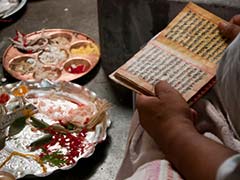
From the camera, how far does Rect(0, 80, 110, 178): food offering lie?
85cm

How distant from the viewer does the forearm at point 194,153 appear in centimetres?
52

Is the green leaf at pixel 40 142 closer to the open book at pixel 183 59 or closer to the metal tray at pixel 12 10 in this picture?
the open book at pixel 183 59

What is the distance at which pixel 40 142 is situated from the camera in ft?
2.92

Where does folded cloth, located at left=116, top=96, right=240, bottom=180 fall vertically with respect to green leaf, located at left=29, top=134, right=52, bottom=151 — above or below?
above

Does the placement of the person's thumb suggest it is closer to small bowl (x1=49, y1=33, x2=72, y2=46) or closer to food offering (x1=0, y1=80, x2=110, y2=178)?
food offering (x1=0, y1=80, x2=110, y2=178)

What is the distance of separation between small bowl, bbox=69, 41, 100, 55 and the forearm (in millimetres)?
557

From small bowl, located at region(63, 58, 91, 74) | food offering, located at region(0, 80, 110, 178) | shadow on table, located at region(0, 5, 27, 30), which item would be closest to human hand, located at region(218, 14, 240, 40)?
food offering, located at region(0, 80, 110, 178)

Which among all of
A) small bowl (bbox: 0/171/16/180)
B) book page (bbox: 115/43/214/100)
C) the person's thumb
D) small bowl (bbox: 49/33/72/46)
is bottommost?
small bowl (bbox: 0/171/16/180)

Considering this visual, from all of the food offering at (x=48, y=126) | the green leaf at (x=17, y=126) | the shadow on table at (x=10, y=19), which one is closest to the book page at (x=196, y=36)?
the food offering at (x=48, y=126)

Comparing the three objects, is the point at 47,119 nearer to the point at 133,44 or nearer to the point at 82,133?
the point at 82,133

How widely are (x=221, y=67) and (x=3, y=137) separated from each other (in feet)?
1.88

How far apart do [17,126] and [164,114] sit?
0.42 meters

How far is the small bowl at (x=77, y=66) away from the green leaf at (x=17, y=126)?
188 millimetres

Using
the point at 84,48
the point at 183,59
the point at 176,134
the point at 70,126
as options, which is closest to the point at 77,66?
the point at 84,48
